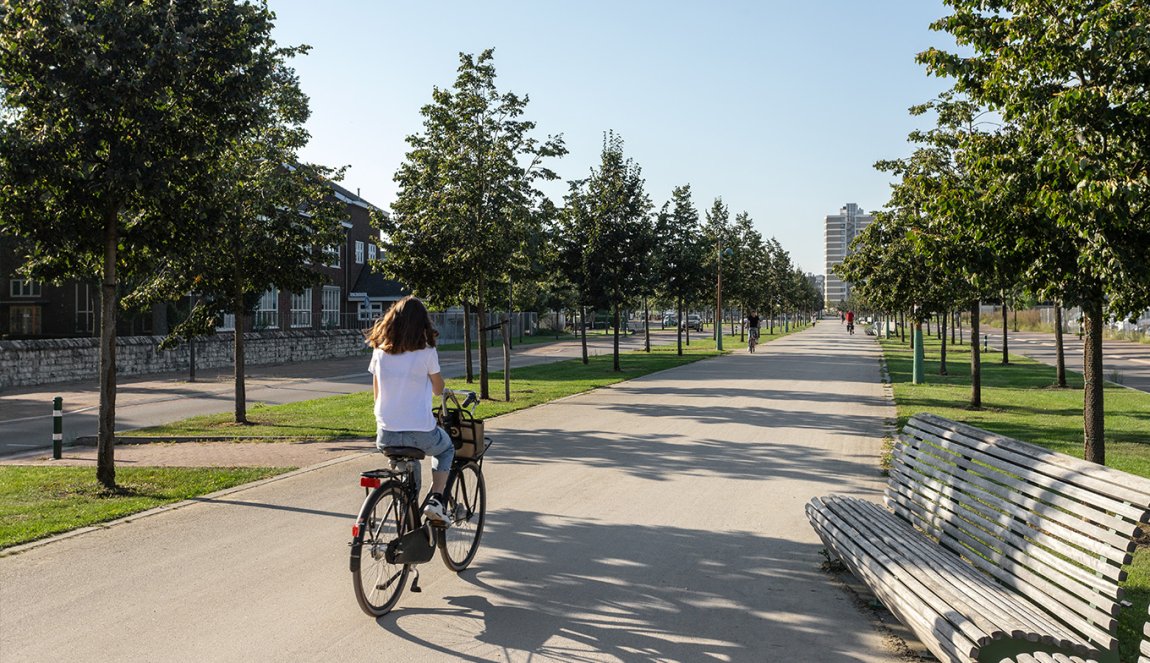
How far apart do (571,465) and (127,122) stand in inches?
235

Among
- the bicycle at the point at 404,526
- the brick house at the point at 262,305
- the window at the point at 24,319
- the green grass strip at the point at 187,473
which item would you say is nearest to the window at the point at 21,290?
the brick house at the point at 262,305

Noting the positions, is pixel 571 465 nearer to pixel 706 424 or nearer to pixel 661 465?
pixel 661 465

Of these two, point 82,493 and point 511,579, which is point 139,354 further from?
point 511,579

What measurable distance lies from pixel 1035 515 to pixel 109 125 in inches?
345

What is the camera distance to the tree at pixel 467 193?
1848 centimetres

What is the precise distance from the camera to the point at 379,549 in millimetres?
5234

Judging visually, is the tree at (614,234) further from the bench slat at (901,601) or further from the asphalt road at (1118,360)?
the bench slat at (901,601)

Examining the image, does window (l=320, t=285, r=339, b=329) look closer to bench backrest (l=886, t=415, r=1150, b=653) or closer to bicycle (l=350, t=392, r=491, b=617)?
bicycle (l=350, t=392, r=491, b=617)

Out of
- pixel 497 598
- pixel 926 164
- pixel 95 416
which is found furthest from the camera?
pixel 95 416

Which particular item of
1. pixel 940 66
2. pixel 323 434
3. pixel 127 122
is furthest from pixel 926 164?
pixel 127 122

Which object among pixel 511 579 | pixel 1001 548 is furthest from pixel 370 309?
pixel 1001 548

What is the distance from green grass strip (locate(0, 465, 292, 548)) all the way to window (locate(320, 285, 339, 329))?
41.4 m

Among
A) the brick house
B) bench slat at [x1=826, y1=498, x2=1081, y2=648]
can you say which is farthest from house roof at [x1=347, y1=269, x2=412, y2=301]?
bench slat at [x1=826, y1=498, x2=1081, y2=648]

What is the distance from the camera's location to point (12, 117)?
9.15 metres
